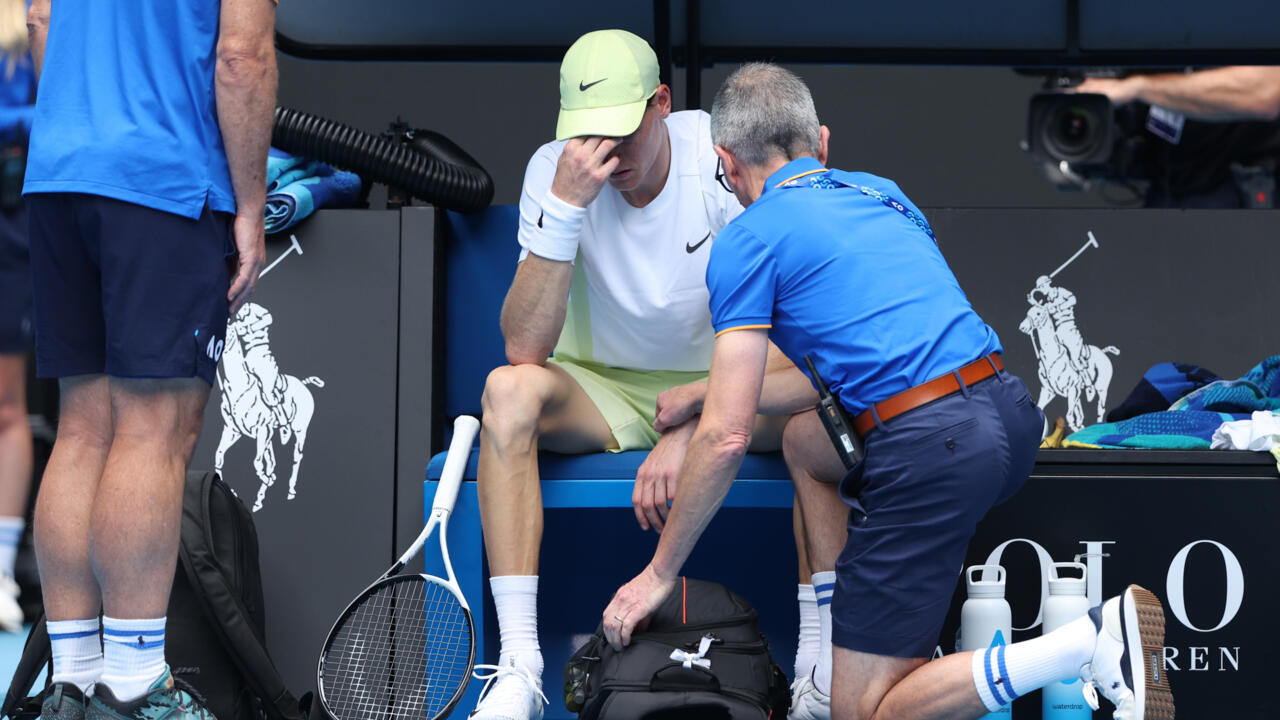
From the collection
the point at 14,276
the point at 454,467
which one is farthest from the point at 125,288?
the point at 14,276

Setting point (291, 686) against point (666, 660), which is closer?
point (666, 660)

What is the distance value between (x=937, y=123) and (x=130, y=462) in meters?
2.88

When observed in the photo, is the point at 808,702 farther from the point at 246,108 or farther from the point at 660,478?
the point at 246,108

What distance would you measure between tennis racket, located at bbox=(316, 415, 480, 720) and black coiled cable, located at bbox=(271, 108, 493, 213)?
0.78 metres

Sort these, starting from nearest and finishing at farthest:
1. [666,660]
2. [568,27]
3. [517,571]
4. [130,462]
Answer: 1. [130,462]
2. [666,660]
3. [517,571]
4. [568,27]

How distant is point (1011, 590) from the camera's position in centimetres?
270

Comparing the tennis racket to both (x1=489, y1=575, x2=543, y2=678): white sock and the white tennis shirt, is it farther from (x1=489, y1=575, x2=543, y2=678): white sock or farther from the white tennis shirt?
the white tennis shirt

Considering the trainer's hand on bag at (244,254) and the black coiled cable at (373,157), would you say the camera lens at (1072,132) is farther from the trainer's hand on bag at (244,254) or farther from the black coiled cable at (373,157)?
the trainer's hand on bag at (244,254)

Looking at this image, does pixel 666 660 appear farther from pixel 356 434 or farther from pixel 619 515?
pixel 356 434

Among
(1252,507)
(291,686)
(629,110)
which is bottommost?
(291,686)

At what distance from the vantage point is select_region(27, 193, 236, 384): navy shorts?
6.86 feet

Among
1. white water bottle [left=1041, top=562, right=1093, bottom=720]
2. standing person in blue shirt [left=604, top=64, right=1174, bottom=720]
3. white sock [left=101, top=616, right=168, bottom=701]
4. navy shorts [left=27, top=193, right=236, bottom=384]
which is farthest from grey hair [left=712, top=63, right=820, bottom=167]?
white sock [left=101, top=616, right=168, bottom=701]

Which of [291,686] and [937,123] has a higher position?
[937,123]

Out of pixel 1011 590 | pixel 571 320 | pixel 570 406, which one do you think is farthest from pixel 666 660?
pixel 571 320
